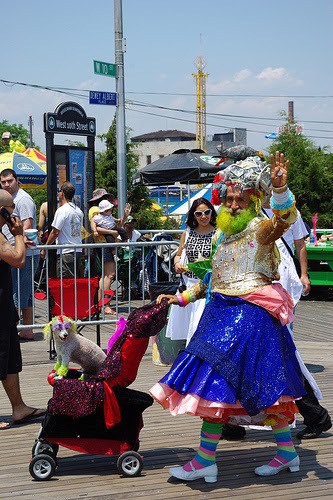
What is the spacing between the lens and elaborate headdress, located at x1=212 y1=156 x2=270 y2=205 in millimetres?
4809

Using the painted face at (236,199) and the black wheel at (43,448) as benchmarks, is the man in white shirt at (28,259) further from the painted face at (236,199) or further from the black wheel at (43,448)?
the painted face at (236,199)

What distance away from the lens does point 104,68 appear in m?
13.8

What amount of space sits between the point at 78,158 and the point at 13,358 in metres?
5.98

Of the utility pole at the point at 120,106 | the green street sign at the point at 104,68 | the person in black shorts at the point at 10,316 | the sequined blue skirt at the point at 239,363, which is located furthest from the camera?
the utility pole at the point at 120,106

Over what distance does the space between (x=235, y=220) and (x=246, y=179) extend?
243 millimetres

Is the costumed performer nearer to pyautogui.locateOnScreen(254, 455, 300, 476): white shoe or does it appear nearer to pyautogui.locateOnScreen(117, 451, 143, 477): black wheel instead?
pyautogui.locateOnScreen(254, 455, 300, 476): white shoe

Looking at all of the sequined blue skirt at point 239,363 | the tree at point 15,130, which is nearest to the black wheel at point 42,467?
the sequined blue skirt at point 239,363

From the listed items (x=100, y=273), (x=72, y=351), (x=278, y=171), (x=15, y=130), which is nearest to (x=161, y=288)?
(x=72, y=351)

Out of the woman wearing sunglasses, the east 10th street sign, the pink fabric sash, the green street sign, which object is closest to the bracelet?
the pink fabric sash

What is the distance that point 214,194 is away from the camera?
496cm

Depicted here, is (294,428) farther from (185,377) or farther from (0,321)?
(0,321)

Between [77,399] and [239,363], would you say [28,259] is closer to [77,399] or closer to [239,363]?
[77,399]

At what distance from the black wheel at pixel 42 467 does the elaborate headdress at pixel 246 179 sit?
5.99 feet

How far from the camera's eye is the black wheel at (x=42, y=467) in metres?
4.85
